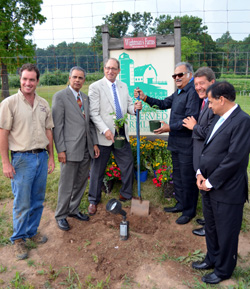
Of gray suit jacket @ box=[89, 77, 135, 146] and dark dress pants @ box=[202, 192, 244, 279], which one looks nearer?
dark dress pants @ box=[202, 192, 244, 279]

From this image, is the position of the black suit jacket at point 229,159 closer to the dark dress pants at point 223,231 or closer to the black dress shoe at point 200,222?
the dark dress pants at point 223,231

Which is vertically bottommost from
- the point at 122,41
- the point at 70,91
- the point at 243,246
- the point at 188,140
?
the point at 243,246

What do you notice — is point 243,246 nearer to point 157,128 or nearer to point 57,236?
point 157,128

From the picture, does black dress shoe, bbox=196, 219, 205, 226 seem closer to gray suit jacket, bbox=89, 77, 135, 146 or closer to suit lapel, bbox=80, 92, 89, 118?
gray suit jacket, bbox=89, 77, 135, 146

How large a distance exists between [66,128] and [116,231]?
1.56 meters

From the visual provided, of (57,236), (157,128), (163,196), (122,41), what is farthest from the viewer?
(122,41)

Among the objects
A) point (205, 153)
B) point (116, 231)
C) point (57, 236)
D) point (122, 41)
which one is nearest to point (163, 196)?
point (116, 231)

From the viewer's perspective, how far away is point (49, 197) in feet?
15.5

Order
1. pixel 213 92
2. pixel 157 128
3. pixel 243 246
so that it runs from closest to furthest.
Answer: pixel 213 92 < pixel 243 246 < pixel 157 128

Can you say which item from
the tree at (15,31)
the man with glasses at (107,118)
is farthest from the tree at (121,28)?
the man with glasses at (107,118)

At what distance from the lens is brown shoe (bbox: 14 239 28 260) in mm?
3080

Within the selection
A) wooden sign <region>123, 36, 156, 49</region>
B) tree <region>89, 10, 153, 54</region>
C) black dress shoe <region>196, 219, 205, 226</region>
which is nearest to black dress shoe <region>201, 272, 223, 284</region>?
black dress shoe <region>196, 219, 205, 226</region>

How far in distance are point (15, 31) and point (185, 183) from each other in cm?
1451

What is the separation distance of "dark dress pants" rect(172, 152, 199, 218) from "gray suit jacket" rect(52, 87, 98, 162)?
1366 millimetres
